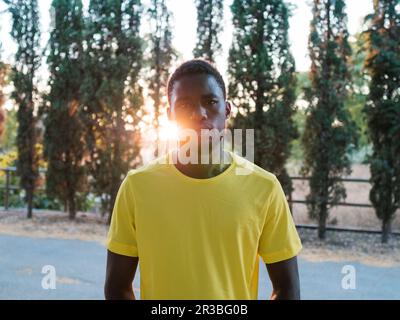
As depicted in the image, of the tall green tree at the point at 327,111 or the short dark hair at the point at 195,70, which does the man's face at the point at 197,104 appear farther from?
the tall green tree at the point at 327,111

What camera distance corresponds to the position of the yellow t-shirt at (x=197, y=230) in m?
0.96

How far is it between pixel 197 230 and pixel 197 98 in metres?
0.28

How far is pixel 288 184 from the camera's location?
6.22 meters

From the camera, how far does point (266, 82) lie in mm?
6207

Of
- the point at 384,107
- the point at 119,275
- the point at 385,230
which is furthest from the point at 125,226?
the point at 385,230

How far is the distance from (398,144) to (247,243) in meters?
5.57

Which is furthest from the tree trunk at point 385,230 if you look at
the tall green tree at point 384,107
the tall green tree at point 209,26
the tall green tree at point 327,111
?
the tall green tree at point 209,26

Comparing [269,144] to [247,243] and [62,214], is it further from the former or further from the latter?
[247,243]

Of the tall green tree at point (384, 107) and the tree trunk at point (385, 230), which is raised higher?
the tall green tree at point (384, 107)

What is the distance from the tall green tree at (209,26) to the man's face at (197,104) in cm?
564

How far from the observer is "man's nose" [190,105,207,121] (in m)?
0.99

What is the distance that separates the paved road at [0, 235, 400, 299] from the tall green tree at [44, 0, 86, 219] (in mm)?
1875

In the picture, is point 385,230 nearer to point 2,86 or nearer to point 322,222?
point 322,222

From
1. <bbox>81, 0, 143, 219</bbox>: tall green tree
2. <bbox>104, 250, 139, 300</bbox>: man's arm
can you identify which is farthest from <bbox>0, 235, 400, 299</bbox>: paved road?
<bbox>104, 250, 139, 300</bbox>: man's arm
